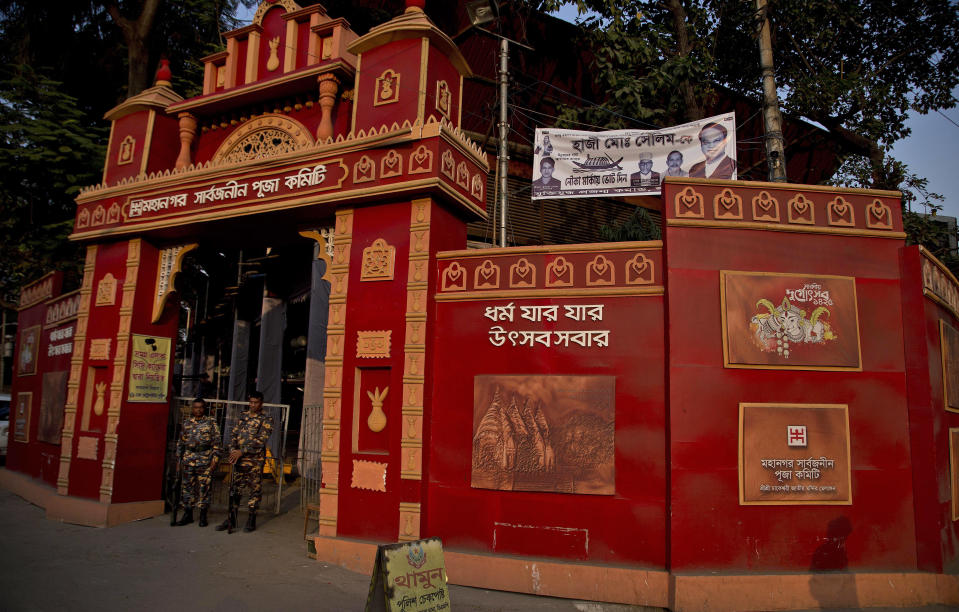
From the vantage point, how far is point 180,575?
702 centimetres

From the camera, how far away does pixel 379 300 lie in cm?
791

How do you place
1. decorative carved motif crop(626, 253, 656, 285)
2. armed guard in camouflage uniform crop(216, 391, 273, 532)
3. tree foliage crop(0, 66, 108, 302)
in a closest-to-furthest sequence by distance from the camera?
decorative carved motif crop(626, 253, 656, 285) → armed guard in camouflage uniform crop(216, 391, 273, 532) → tree foliage crop(0, 66, 108, 302)

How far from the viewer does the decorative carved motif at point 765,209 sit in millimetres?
6980

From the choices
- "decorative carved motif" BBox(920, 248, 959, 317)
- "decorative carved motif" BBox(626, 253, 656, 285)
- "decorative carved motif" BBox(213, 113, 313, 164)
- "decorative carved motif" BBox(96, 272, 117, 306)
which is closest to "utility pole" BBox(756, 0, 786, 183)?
"decorative carved motif" BBox(920, 248, 959, 317)

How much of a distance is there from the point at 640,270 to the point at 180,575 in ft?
19.7

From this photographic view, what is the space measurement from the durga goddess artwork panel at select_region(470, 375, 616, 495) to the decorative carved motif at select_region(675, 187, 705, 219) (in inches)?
76.0

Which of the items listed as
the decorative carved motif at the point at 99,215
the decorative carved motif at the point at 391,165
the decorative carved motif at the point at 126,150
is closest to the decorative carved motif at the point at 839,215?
the decorative carved motif at the point at 391,165

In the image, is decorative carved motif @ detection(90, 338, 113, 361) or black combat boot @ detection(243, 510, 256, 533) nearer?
black combat boot @ detection(243, 510, 256, 533)

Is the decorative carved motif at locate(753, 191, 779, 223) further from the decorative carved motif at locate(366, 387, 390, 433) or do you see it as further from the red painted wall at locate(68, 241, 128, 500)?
the red painted wall at locate(68, 241, 128, 500)

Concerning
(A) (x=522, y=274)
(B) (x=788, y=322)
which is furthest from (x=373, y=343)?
(B) (x=788, y=322)

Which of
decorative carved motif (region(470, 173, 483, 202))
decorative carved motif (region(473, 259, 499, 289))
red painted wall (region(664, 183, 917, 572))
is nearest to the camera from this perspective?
red painted wall (region(664, 183, 917, 572))

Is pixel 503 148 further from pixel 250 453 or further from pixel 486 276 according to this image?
pixel 250 453

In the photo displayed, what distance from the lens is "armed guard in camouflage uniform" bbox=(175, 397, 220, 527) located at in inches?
374

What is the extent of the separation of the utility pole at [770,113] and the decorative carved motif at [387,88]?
5072mm
